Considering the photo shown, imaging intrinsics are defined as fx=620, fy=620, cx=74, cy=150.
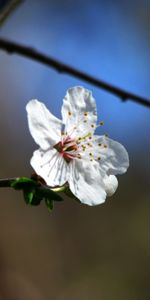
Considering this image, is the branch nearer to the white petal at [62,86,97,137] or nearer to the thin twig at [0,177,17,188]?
the thin twig at [0,177,17,188]

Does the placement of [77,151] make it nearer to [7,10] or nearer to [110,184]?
[110,184]

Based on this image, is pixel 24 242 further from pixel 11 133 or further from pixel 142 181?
pixel 142 181

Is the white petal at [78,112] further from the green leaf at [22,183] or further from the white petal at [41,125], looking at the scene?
the green leaf at [22,183]

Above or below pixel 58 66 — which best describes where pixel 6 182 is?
below

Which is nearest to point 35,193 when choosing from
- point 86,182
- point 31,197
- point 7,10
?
point 31,197

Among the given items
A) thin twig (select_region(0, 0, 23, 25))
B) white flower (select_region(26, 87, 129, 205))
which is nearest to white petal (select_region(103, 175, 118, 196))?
white flower (select_region(26, 87, 129, 205))

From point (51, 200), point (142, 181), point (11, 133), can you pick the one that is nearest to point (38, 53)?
point (51, 200)

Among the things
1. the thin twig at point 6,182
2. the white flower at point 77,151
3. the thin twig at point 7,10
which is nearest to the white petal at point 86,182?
the white flower at point 77,151
